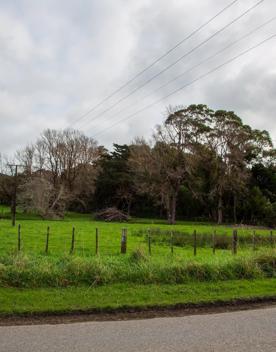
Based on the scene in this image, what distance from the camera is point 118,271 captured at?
11.0 m

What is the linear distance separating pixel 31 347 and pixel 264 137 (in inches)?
2429

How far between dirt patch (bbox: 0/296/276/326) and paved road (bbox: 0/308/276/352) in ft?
1.42

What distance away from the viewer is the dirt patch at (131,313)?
7.50 meters

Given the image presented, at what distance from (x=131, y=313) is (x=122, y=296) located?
3.51ft

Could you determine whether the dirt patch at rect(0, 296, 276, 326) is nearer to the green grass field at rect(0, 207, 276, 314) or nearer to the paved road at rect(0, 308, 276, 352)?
the green grass field at rect(0, 207, 276, 314)

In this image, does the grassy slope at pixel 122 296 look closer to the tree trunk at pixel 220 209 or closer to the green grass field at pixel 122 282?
the green grass field at pixel 122 282

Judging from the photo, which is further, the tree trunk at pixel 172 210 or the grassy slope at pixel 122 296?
the tree trunk at pixel 172 210

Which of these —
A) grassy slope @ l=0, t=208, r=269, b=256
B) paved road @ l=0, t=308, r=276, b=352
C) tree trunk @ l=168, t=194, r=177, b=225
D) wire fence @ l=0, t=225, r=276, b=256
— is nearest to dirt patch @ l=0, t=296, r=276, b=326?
paved road @ l=0, t=308, r=276, b=352

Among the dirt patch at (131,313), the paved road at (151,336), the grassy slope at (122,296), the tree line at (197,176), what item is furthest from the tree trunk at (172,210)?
the paved road at (151,336)

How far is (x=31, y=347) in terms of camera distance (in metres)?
5.71

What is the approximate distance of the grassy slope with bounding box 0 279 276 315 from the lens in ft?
27.0

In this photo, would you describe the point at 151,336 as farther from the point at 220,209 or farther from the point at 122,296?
the point at 220,209

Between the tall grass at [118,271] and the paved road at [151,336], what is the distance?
3136 mm

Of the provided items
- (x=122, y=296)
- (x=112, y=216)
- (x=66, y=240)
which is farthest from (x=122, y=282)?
(x=112, y=216)
